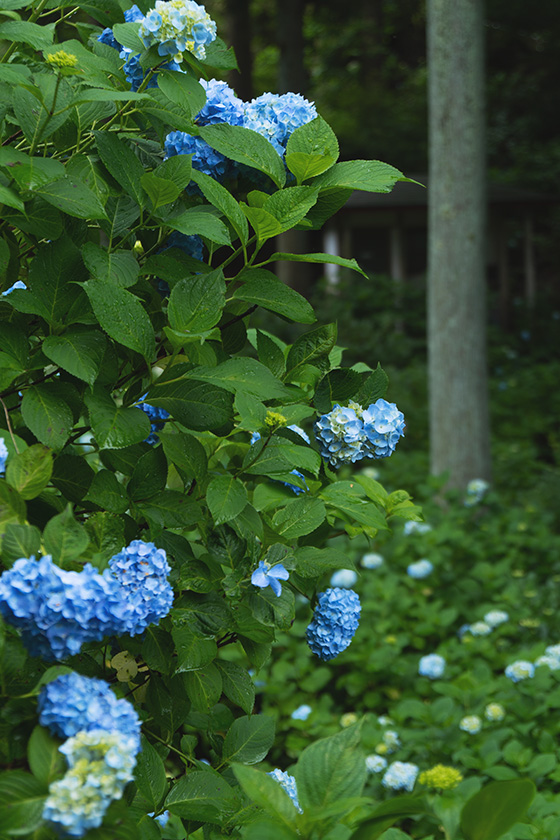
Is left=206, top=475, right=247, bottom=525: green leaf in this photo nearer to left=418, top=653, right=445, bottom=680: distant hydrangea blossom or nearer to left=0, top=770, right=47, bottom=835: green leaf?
left=0, top=770, right=47, bottom=835: green leaf

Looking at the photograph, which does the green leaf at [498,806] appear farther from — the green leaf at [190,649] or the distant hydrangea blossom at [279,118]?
the distant hydrangea blossom at [279,118]

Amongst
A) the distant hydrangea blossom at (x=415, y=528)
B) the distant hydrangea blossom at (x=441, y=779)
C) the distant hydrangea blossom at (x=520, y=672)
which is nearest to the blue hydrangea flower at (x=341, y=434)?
the distant hydrangea blossom at (x=441, y=779)

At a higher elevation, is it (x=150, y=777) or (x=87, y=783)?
(x=87, y=783)

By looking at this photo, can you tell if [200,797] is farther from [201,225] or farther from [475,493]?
[475,493]

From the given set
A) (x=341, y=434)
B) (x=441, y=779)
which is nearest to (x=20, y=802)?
(x=341, y=434)

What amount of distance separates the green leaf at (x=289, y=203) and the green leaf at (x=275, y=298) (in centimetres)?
8

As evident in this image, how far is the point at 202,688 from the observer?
1.14 meters

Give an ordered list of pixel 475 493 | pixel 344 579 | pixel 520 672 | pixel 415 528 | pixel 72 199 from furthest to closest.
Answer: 1. pixel 475 493
2. pixel 415 528
3. pixel 344 579
4. pixel 520 672
5. pixel 72 199

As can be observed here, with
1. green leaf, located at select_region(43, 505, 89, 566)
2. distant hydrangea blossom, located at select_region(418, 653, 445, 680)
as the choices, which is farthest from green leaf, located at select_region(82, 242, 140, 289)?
distant hydrangea blossom, located at select_region(418, 653, 445, 680)

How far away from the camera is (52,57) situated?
101 cm

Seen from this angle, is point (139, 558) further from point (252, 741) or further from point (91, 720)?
point (252, 741)

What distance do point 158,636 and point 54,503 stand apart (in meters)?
0.23

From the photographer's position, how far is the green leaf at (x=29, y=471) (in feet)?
Answer: 2.92

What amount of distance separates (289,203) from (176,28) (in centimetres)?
28
